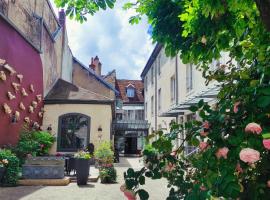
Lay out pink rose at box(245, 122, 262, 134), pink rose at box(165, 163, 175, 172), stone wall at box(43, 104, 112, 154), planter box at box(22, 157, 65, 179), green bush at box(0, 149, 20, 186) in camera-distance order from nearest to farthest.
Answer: pink rose at box(245, 122, 262, 134)
pink rose at box(165, 163, 175, 172)
green bush at box(0, 149, 20, 186)
planter box at box(22, 157, 65, 179)
stone wall at box(43, 104, 112, 154)

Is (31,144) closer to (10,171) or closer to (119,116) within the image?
(10,171)

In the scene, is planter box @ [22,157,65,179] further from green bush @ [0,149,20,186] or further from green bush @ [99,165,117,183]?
green bush @ [99,165,117,183]

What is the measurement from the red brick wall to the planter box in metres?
2.30

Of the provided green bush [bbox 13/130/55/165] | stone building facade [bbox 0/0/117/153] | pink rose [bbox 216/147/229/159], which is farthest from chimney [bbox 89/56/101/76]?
pink rose [bbox 216/147/229/159]

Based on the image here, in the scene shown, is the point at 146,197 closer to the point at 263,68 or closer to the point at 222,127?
the point at 222,127

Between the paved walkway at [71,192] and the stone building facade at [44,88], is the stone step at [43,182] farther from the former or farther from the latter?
the stone building facade at [44,88]

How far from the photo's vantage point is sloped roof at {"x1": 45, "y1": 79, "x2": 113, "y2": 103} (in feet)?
67.2

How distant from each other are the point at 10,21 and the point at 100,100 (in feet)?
26.0

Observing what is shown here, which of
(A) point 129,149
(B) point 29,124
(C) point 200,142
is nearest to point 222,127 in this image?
(C) point 200,142

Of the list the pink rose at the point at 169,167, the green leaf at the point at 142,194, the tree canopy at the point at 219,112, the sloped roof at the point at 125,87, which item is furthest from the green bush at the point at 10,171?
the sloped roof at the point at 125,87

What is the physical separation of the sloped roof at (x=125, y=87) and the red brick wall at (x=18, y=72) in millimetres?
23599

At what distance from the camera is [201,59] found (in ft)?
13.6

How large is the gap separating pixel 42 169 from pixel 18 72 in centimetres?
555

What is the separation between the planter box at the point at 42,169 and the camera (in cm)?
1182
